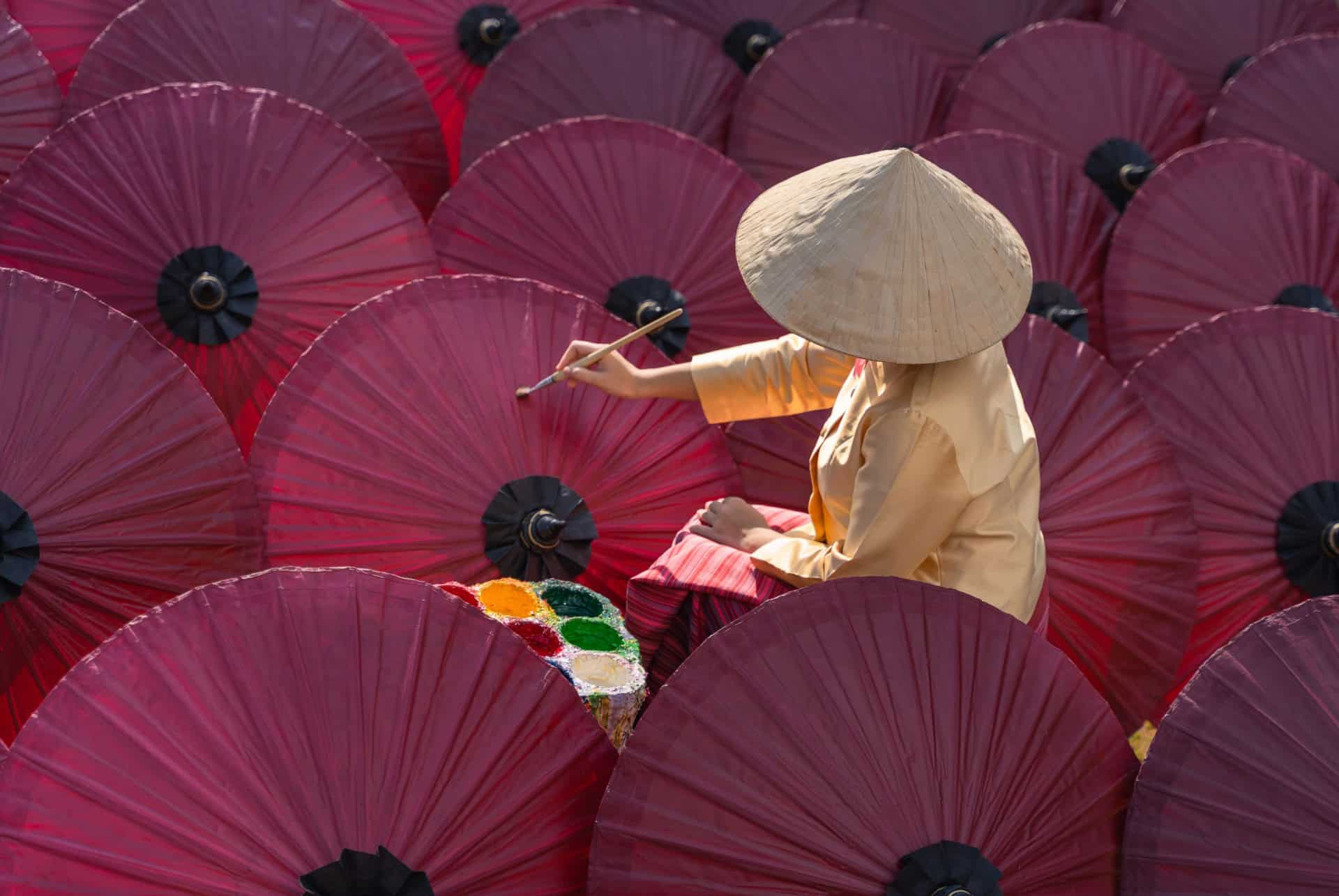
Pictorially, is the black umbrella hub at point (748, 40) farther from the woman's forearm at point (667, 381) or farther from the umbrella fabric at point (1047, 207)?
the woman's forearm at point (667, 381)

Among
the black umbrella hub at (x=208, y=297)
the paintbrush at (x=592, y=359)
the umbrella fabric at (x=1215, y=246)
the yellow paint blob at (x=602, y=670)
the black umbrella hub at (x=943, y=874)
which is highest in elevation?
the umbrella fabric at (x=1215, y=246)

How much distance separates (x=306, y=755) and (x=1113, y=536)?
1.54m

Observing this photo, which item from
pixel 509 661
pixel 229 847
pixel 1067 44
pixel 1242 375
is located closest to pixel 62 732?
pixel 229 847

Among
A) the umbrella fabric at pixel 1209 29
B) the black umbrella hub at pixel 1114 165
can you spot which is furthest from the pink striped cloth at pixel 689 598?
the umbrella fabric at pixel 1209 29

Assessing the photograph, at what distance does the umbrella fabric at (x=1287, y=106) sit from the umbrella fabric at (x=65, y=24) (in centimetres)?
277

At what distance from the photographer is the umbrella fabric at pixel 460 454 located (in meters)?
2.26

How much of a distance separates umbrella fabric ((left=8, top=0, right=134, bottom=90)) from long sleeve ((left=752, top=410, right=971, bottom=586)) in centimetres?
221

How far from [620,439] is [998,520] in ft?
2.44

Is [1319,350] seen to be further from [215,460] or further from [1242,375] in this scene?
[215,460]

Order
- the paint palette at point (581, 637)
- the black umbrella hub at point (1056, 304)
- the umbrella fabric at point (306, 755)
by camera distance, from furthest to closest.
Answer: the black umbrella hub at point (1056, 304) < the paint palette at point (581, 637) < the umbrella fabric at point (306, 755)

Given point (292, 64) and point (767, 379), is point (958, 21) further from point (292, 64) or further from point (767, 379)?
point (767, 379)

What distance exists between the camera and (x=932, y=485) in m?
1.82

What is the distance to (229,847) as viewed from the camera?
152 cm

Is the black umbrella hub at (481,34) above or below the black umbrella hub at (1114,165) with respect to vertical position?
above
